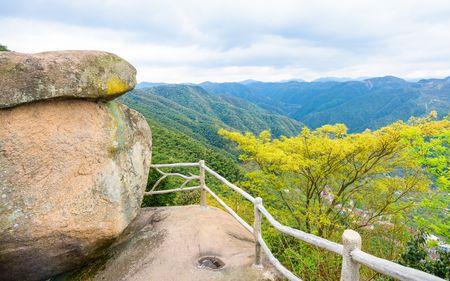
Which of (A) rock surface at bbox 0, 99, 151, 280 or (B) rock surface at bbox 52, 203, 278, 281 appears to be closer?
(A) rock surface at bbox 0, 99, 151, 280

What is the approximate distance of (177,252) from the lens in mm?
5699

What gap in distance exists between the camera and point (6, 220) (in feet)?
15.0

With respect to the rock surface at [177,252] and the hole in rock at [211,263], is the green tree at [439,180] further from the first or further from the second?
the hole in rock at [211,263]

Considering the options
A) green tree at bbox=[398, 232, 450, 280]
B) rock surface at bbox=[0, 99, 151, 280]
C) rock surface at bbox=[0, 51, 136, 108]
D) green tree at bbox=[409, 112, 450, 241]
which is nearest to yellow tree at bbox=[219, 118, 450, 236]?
green tree at bbox=[409, 112, 450, 241]

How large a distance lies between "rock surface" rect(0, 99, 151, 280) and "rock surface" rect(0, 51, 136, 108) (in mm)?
48

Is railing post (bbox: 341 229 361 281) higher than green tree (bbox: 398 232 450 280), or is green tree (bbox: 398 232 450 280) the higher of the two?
railing post (bbox: 341 229 361 281)

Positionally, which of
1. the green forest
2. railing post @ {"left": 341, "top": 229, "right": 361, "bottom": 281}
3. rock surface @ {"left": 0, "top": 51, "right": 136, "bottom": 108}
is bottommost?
the green forest

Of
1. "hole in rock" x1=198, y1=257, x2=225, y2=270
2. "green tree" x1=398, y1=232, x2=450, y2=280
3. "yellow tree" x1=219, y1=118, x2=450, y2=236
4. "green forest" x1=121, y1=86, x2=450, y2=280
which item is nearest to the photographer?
"hole in rock" x1=198, y1=257, x2=225, y2=270

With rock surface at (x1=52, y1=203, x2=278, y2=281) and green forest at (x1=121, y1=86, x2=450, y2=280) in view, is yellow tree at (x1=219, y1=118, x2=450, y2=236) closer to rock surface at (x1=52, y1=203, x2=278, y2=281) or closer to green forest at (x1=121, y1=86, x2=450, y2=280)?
green forest at (x1=121, y1=86, x2=450, y2=280)

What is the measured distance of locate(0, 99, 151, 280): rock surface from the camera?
4691 mm

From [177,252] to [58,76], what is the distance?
11.0ft

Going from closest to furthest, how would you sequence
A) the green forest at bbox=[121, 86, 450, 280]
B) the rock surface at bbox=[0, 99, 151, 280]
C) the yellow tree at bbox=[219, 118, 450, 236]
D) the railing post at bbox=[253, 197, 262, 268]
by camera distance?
the rock surface at bbox=[0, 99, 151, 280] < the railing post at bbox=[253, 197, 262, 268] < the green forest at bbox=[121, 86, 450, 280] < the yellow tree at bbox=[219, 118, 450, 236]

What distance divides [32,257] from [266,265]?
342 cm

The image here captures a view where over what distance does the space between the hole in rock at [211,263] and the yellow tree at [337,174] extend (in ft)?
17.4
